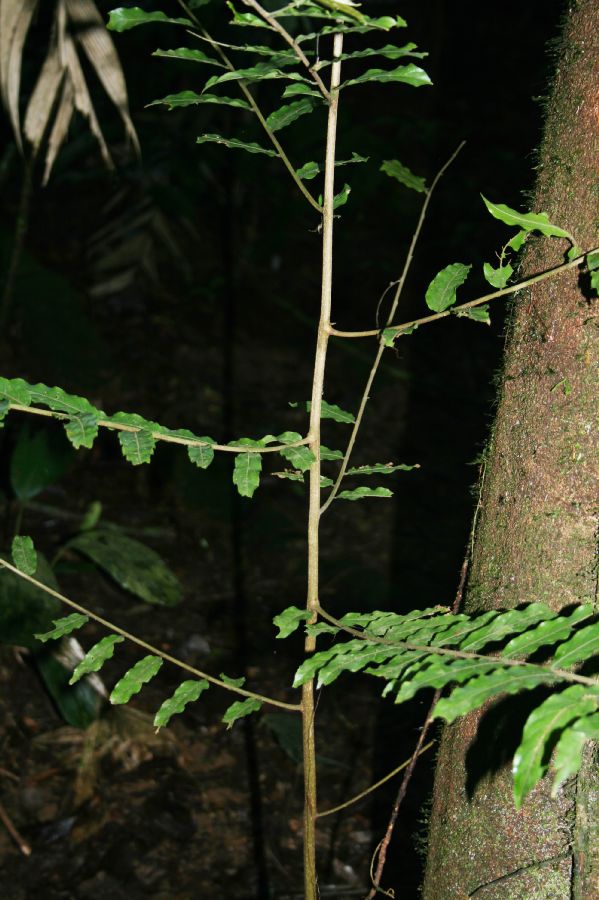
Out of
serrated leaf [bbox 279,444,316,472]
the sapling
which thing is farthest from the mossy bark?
serrated leaf [bbox 279,444,316,472]

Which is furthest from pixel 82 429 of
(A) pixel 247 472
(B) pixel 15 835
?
(B) pixel 15 835

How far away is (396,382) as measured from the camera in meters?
5.18

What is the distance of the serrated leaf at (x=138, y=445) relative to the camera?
0.95 m

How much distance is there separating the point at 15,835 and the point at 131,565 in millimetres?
913

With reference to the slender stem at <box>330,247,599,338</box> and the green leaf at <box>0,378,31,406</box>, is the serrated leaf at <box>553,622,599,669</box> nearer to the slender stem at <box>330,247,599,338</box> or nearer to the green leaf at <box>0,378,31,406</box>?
the slender stem at <box>330,247,599,338</box>

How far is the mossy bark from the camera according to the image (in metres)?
1.08

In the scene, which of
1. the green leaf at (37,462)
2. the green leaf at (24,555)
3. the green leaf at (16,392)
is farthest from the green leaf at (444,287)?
the green leaf at (37,462)

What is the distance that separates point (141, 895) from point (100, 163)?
381cm

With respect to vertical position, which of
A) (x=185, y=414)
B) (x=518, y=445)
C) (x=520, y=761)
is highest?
A: (x=518, y=445)

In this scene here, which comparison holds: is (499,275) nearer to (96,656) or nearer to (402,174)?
(402,174)

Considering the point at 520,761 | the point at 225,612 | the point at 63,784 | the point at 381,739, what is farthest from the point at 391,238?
the point at 520,761

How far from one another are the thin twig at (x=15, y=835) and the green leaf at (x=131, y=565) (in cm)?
76

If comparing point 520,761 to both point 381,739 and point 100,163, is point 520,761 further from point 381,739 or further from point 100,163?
point 100,163

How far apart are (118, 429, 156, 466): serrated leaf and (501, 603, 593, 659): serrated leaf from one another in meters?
0.42
